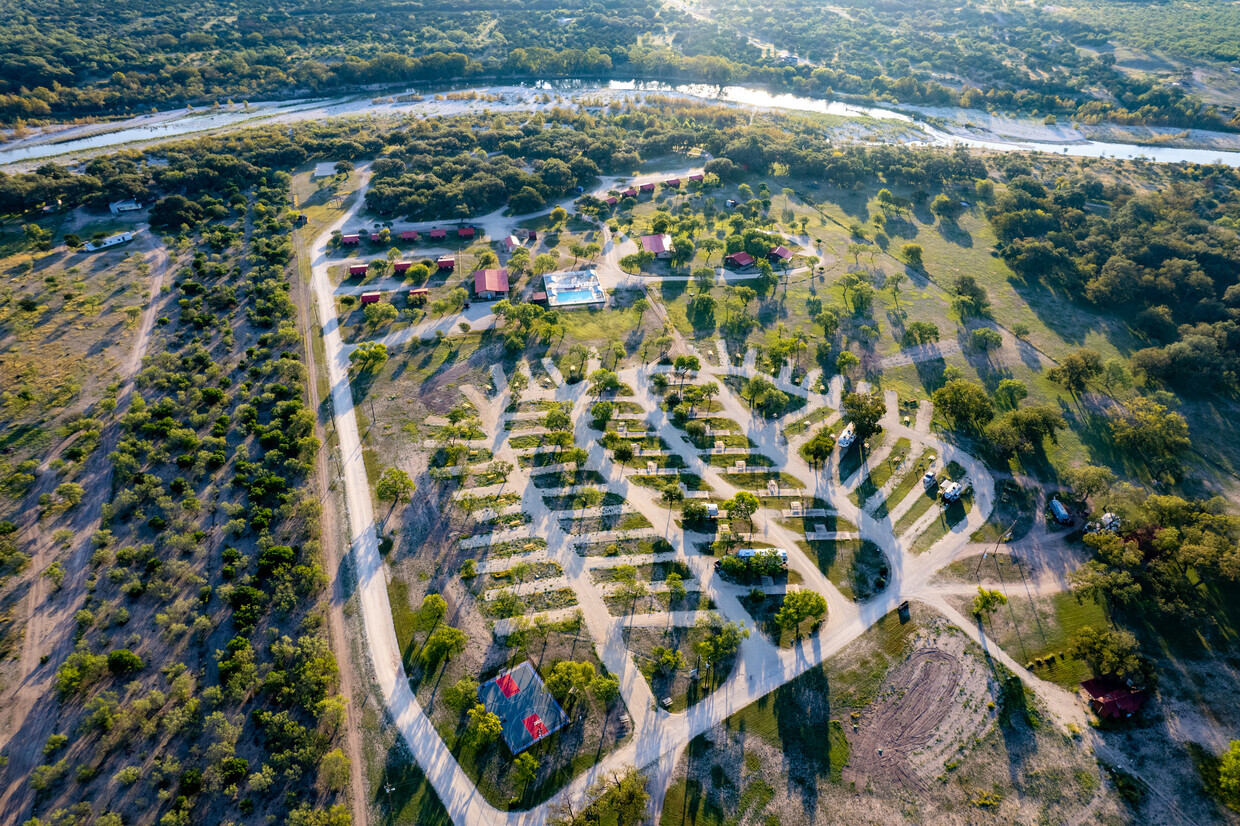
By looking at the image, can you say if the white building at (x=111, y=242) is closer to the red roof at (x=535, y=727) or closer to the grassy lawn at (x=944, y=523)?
the red roof at (x=535, y=727)

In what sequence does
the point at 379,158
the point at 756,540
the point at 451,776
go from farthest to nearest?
the point at 379,158, the point at 756,540, the point at 451,776

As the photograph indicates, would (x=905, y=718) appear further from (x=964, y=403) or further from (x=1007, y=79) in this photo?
(x=1007, y=79)

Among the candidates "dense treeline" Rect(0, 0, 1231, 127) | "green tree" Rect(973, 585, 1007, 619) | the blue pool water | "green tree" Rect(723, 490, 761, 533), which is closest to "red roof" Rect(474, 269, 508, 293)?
the blue pool water

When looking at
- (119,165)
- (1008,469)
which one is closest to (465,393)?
(1008,469)

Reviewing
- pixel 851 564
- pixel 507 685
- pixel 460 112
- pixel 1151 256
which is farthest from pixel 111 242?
pixel 1151 256

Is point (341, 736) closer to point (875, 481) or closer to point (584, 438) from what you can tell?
point (584, 438)

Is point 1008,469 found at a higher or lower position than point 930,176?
lower
